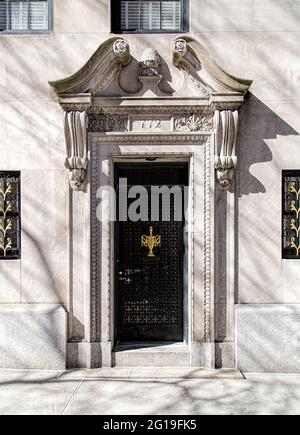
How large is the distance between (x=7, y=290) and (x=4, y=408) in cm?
204

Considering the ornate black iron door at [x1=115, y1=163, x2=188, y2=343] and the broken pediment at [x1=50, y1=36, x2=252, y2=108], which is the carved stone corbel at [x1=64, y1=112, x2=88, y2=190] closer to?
the broken pediment at [x1=50, y1=36, x2=252, y2=108]

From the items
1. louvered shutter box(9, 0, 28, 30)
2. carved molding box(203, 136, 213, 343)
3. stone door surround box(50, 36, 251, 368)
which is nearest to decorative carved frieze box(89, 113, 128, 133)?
stone door surround box(50, 36, 251, 368)

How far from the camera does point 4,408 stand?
4.93 meters

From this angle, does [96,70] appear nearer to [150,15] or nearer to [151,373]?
[150,15]

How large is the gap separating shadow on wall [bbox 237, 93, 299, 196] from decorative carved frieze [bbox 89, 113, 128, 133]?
193cm

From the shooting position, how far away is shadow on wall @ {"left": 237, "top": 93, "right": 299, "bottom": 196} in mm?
6387

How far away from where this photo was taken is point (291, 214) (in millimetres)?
6453

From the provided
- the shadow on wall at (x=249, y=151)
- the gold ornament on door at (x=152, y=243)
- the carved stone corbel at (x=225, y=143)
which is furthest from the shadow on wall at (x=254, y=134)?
the gold ornament on door at (x=152, y=243)

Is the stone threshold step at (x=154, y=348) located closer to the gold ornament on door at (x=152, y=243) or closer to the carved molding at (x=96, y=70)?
the gold ornament on door at (x=152, y=243)

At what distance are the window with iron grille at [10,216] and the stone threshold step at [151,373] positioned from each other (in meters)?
2.19

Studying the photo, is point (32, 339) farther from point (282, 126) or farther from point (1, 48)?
point (282, 126)

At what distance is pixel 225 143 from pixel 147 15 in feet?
8.67

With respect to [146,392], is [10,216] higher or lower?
higher

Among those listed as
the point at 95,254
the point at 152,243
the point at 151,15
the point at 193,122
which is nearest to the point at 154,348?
the point at 152,243
